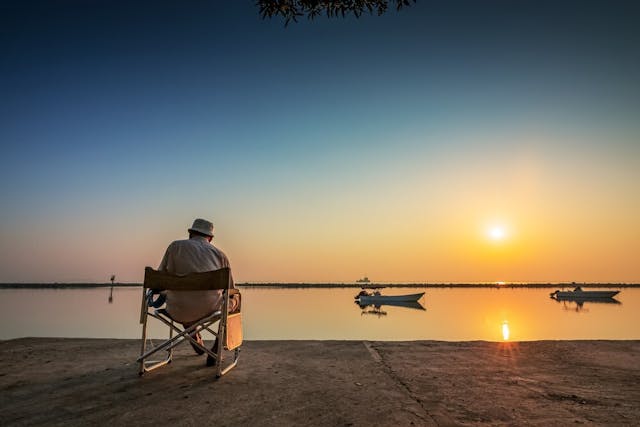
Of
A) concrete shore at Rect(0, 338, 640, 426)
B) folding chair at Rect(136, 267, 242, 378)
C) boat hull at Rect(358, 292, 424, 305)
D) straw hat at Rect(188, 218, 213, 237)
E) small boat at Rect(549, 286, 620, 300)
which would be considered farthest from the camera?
small boat at Rect(549, 286, 620, 300)

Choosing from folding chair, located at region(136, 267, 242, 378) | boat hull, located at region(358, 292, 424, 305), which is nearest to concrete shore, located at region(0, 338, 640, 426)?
folding chair, located at region(136, 267, 242, 378)

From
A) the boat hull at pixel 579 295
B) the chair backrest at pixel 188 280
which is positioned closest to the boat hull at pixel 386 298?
the boat hull at pixel 579 295

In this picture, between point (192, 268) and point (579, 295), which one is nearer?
Answer: point (192, 268)

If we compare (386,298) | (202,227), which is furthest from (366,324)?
(386,298)

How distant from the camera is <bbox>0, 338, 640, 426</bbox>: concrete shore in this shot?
98.8 inches

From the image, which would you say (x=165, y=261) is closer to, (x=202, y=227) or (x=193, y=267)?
(x=193, y=267)

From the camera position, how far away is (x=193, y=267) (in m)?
3.92

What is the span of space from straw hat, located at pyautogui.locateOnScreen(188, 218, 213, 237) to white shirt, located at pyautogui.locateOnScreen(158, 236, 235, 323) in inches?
3.5

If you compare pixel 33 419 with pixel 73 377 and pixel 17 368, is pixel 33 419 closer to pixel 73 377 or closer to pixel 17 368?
pixel 73 377

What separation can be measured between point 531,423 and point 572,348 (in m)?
3.67

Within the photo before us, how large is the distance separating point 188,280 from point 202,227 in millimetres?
845

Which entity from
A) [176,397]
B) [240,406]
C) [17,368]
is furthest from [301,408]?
[17,368]

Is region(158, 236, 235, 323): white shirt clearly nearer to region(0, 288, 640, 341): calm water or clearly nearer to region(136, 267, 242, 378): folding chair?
region(136, 267, 242, 378): folding chair

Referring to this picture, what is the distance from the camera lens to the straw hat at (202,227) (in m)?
4.27
